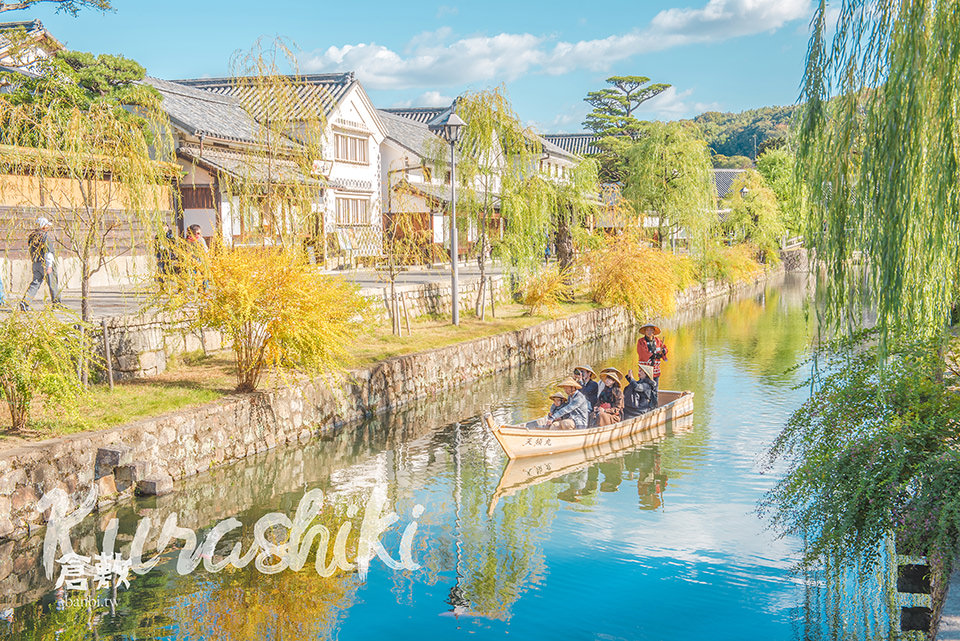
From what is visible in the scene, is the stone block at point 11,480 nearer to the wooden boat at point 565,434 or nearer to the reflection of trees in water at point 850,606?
the wooden boat at point 565,434

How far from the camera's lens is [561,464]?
13484mm

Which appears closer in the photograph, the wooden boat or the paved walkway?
the wooden boat

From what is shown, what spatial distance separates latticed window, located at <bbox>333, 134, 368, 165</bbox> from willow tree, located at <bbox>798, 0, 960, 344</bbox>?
2519 cm

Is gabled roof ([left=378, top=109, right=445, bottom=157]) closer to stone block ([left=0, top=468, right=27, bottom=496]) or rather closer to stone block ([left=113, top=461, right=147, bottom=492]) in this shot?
stone block ([left=113, top=461, right=147, bottom=492])

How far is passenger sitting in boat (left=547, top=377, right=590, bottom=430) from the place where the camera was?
45.1 ft

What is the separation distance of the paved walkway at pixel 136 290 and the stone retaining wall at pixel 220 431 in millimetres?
2218

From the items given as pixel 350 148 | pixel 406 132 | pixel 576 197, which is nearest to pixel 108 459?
pixel 576 197

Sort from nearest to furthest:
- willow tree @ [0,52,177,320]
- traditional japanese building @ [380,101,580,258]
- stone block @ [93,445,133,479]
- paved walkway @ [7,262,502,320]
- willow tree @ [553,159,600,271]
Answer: stone block @ [93,445,133,479], willow tree @ [0,52,177,320], paved walkway @ [7,262,502,320], traditional japanese building @ [380,101,580,258], willow tree @ [553,159,600,271]

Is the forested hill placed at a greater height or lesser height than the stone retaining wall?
greater

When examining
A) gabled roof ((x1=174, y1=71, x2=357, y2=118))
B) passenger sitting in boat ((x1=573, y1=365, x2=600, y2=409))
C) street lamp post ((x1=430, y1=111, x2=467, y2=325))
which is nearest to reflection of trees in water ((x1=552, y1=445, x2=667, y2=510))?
passenger sitting in boat ((x1=573, y1=365, x2=600, y2=409))

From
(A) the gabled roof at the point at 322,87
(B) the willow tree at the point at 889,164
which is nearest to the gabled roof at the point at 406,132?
(A) the gabled roof at the point at 322,87

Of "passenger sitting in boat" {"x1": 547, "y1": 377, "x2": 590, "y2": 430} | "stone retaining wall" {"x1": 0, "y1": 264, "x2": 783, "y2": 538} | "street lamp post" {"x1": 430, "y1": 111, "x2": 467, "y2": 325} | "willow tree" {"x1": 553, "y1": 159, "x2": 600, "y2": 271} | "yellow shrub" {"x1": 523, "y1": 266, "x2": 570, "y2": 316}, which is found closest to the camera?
"stone retaining wall" {"x1": 0, "y1": 264, "x2": 783, "y2": 538}

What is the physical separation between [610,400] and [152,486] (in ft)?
24.9

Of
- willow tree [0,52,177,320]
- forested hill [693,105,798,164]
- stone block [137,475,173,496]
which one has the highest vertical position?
forested hill [693,105,798,164]
